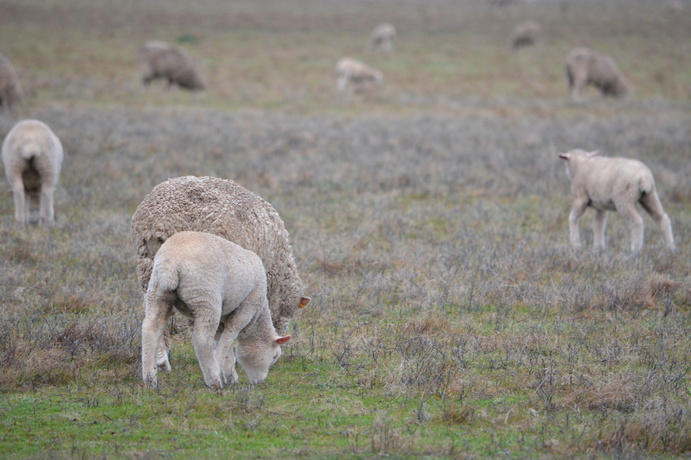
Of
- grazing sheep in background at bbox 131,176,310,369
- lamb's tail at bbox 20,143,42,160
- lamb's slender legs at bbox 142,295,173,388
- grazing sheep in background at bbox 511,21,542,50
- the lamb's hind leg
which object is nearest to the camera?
lamb's slender legs at bbox 142,295,173,388

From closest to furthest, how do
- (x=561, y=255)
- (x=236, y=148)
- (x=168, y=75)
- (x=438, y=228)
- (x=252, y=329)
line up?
(x=252, y=329) → (x=561, y=255) → (x=438, y=228) → (x=236, y=148) → (x=168, y=75)

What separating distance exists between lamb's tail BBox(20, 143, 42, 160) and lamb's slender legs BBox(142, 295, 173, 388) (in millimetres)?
5581

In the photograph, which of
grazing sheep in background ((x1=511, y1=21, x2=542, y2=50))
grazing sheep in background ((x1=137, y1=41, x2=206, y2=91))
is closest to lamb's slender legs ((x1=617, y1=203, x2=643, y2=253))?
grazing sheep in background ((x1=137, y1=41, x2=206, y2=91))

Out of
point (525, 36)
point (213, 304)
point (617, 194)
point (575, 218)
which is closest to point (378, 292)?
point (213, 304)

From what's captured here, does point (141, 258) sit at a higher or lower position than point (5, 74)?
lower

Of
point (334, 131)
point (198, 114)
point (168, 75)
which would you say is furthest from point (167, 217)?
point (168, 75)

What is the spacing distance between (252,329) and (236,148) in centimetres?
1083

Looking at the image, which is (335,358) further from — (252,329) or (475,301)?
(475,301)

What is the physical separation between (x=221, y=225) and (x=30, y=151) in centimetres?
518

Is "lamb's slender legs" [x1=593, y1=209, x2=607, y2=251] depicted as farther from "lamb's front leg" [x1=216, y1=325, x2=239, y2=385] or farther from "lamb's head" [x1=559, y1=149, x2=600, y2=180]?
"lamb's front leg" [x1=216, y1=325, x2=239, y2=385]

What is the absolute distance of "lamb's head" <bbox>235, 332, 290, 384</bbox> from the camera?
5.55m

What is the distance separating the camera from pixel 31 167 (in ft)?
32.7

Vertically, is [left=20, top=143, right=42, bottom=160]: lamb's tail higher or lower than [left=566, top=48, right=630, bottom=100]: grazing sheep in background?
lower

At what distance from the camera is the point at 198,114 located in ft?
67.4
